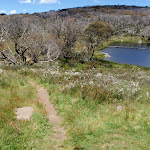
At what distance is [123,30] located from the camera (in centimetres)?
12494

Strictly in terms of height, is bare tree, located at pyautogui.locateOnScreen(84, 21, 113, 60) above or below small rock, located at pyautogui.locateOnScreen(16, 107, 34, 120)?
above

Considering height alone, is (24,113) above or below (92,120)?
above

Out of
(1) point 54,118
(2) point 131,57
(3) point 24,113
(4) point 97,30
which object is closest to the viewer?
(3) point 24,113

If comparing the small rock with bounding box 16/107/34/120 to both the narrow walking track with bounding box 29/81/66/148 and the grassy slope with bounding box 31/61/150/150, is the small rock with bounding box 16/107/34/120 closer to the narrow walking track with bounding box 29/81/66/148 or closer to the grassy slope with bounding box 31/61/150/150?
the narrow walking track with bounding box 29/81/66/148

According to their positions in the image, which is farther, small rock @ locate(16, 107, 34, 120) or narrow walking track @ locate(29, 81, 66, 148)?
small rock @ locate(16, 107, 34, 120)

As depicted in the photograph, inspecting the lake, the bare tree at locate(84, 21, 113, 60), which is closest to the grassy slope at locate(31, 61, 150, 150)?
the bare tree at locate(84, 21, 113, 60)

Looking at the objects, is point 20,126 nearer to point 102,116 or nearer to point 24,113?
point 24,113

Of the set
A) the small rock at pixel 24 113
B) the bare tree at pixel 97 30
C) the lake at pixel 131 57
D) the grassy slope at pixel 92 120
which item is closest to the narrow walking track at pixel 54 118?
the grassy slope at pixel 92 120

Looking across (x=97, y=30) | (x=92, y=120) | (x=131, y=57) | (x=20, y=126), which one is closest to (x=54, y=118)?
(x=20, y=126)

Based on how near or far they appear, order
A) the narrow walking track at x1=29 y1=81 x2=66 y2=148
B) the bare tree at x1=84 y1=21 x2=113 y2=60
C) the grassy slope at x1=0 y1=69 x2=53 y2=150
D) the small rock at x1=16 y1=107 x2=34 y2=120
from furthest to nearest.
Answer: the bare tree at x1=84 y1=21 x2=113 y2=60
the small rock at x1=16 y1=107 x2=34 y2=120
the narrow walking track at x1=29 y1=81 x2=66 y2=148
the grassy slope at x1=0 y1=69 x2=53 y2=150

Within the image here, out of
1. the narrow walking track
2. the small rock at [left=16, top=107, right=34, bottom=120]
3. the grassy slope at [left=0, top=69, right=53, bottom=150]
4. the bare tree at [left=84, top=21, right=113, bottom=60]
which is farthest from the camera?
the bare tree at [left=84, top=21, right=113, bottom=60]

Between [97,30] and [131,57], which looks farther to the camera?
[131,57]

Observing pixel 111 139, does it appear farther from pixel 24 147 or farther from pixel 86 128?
pixel 24 147

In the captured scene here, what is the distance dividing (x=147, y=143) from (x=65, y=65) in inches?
1149
